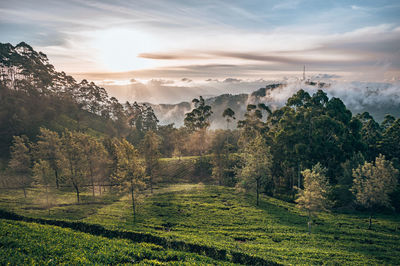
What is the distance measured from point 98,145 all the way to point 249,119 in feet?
188

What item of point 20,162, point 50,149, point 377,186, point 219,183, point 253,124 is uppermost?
point 253,124

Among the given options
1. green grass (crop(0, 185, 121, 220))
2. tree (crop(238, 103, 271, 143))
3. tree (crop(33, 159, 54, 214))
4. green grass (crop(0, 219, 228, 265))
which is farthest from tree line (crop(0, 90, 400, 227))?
green grass (crop(0, 219, 228, 265))

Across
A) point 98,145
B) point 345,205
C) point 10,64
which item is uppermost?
point 10,64

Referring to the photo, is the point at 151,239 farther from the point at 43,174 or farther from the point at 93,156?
the point at 93,156

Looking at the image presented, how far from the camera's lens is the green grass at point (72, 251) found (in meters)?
20.6

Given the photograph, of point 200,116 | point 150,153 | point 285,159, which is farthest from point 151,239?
point 200,116

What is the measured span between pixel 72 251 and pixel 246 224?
96.5 ft

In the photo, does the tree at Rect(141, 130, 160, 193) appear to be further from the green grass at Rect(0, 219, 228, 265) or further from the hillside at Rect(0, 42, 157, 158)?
the hillside at Rect(0, 42, 157, 158)

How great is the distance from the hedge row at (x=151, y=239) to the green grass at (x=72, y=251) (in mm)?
1795

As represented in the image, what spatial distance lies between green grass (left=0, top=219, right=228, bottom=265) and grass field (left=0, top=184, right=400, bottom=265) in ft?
15.0

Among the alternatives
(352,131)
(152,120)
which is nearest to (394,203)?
(352,131)

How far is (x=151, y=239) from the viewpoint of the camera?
2977 cm

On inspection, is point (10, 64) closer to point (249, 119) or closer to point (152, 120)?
point (152, 120)

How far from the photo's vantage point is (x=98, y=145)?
62.4 metres
